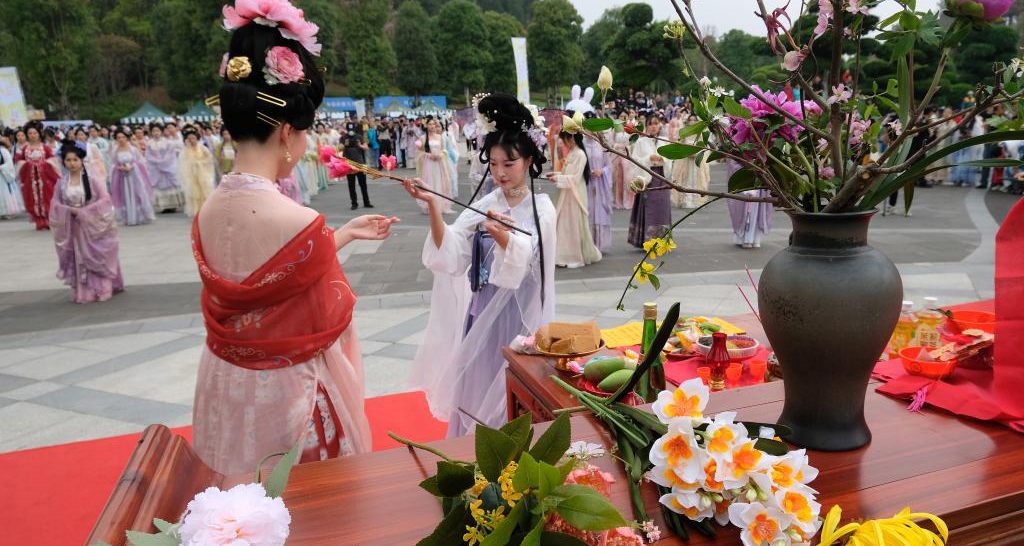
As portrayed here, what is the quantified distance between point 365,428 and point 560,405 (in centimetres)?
71

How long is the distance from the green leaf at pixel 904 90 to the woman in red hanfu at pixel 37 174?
36.2 ft

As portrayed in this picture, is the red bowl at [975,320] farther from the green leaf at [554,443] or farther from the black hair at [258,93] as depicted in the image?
the black hair at [258,93]

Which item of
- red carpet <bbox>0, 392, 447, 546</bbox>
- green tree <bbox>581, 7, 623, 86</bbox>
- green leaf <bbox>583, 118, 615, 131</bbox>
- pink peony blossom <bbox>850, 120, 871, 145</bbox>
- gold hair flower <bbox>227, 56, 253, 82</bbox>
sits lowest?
red carpet <bbox>0, 392, 447, 546</bbox>

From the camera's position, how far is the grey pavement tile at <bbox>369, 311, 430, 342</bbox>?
14.6ft

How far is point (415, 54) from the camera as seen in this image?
156 ft

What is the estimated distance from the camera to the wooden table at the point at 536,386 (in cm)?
158

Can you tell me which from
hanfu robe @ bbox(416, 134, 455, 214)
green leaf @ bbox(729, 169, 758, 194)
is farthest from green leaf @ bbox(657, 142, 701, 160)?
hanfu robe @ bbox(416, 134, 455, 214)

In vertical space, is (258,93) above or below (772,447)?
above

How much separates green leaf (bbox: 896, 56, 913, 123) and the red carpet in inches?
79.7

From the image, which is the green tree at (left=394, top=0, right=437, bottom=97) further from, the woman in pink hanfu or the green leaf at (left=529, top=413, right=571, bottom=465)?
the green leaf at (left=529, top=413, right=571, bottom=465)

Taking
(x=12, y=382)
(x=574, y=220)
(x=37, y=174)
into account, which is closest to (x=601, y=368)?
(x=12, y=382)

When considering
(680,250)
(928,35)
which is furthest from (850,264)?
(680,250)

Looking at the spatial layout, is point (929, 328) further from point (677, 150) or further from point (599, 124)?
point (599, 124)

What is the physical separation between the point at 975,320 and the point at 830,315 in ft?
3.78
